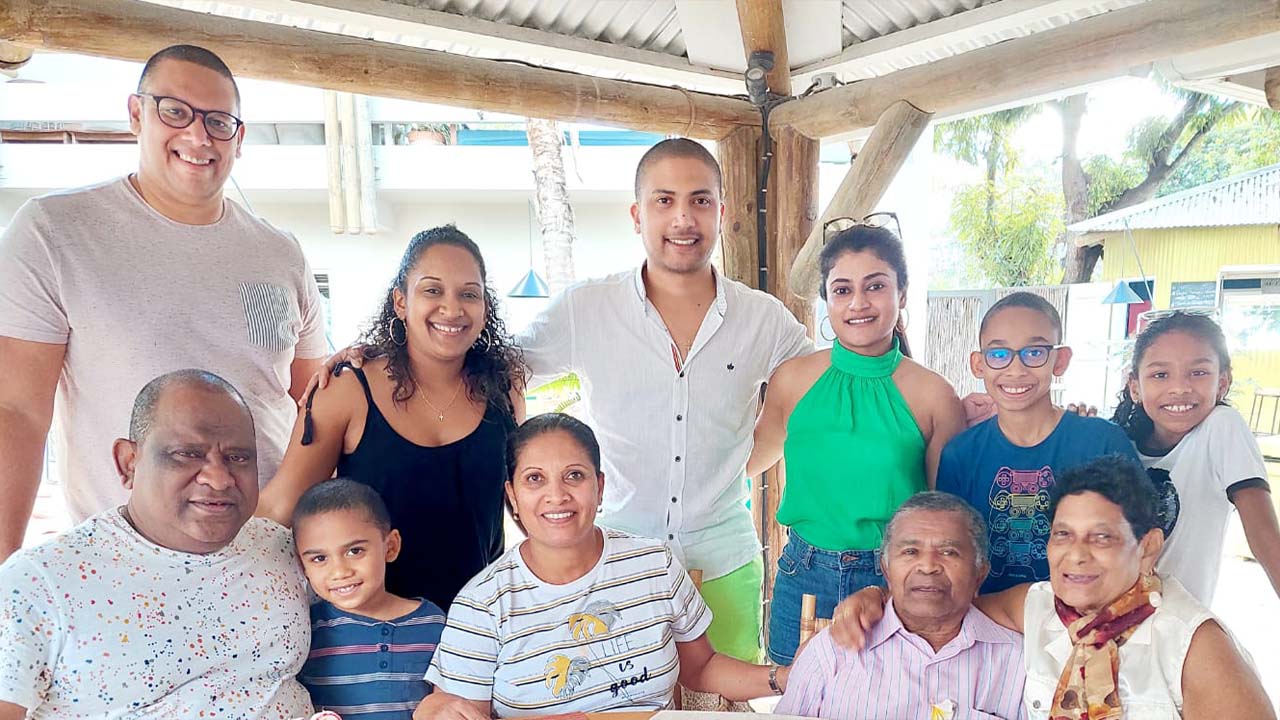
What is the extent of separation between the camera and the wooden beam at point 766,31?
3965 mm

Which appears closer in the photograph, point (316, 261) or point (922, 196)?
point (922, 196)

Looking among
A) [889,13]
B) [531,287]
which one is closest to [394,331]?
[889,13]

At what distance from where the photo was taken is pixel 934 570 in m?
2.01

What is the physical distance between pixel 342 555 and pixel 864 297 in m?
1.59

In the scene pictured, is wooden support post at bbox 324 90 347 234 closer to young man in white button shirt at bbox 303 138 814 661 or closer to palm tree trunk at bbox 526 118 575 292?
palm tree trunk at bbox 526 118 575 292

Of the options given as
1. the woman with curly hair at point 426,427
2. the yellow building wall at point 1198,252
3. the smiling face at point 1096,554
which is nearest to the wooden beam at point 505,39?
the woman with curly hair at point 426,427

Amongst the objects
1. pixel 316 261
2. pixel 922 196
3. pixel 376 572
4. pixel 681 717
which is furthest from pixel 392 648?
pixel 316 261

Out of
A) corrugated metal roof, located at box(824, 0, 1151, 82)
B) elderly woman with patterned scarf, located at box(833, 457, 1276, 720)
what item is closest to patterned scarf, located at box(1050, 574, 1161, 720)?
elderly woman with patterned scarf, located at box(833, 457, 1276, 720)

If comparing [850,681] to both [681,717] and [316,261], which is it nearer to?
[681,717]

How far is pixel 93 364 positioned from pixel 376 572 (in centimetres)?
100

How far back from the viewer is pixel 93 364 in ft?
7.56

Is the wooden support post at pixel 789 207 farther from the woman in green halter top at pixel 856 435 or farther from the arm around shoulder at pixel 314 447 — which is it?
the arm around shoulder at pixel 314 447

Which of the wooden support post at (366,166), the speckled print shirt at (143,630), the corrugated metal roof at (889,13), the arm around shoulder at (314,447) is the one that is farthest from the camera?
the wooden support post at (366,166)

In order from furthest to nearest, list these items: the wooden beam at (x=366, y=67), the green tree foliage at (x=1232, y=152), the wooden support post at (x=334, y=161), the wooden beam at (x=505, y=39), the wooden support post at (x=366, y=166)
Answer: the green tree foliage at (x=1232, y=152) < the wooden support post at (x=366, y=166) < the wooden support post at (x=334, y=161) < the wooden beam at (x=505, y=39) < the wooden beam at (x=366, y=67)
